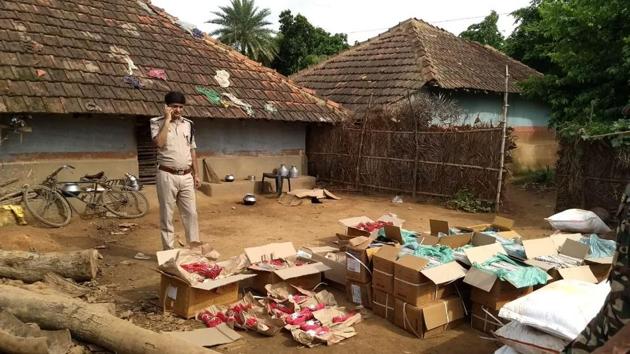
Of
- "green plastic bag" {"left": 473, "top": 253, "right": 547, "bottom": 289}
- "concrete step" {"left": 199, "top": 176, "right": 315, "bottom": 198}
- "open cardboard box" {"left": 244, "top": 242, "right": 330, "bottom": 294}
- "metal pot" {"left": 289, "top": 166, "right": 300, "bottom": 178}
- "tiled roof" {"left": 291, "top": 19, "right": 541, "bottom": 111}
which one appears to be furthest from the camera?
"tiled roof" {"left": 291, "top": 19, "right": 541, "bottom": 111}

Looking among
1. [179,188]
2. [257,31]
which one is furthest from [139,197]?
[257,31]

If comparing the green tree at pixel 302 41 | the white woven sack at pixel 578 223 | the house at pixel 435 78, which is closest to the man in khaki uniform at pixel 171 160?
the white woven sack at pixel 578 223

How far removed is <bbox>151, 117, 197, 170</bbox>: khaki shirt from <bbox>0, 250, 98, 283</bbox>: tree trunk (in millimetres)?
1296

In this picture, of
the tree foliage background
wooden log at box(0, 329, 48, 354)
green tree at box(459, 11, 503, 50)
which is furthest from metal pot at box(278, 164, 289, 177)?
green tree at box(459, 11, 503, 50)

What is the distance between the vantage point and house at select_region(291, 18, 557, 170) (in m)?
14.4

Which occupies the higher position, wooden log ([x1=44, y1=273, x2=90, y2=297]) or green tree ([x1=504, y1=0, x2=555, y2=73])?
green tree ([x1=504, y1=0, x2=555, y2=73])

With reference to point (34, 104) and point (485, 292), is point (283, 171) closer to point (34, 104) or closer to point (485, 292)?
point (34, 104)

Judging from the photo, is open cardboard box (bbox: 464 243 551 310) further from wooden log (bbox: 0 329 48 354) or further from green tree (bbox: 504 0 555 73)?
green tree (bbox: 504 0 555 73)

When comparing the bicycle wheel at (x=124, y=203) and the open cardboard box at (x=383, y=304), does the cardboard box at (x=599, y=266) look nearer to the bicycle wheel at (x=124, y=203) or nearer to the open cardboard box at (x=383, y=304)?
the open cardboard box at (x=383, y=304)

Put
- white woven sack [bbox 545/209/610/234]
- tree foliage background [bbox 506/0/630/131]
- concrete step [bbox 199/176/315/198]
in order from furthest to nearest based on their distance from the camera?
concrete step [bbox 199/176/315/198]
tree foliage background [bbox 506/0/630/131]
white woven sack [bbox 545/209/610/234]

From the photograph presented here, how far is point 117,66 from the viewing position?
33.4 ft

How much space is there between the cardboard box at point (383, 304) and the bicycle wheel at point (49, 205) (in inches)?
229

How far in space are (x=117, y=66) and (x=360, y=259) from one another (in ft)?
25.3

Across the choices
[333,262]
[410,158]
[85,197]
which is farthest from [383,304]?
[410,158]
